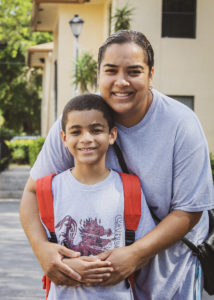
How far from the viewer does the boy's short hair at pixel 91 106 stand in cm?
282

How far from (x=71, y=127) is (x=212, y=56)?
42.5ft

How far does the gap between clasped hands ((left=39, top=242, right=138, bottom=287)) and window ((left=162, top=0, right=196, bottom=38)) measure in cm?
1303

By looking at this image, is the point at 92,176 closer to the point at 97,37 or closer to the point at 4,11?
the point at 97,37

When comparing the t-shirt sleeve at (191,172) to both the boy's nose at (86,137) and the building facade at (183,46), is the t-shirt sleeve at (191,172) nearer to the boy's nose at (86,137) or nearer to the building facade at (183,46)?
the boy's nose at (86,137)

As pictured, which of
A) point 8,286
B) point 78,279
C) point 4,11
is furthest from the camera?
point 4,11

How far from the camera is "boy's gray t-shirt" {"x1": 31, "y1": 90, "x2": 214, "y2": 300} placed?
2.75m

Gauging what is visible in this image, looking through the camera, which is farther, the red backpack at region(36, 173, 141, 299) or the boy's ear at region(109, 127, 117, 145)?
the boy's ear at region(109, 127, 117, 145)

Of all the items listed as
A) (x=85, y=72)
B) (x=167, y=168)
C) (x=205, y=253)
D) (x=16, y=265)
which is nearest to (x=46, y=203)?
(x=167, y=168)

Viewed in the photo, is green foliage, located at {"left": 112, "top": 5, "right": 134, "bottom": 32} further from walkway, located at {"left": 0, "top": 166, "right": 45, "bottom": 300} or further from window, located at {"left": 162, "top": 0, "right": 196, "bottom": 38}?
walkway, located at {"left": 0, "top": 166, "right": 45, "bottom": 300}

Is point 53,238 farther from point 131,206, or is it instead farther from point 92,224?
point 131,206

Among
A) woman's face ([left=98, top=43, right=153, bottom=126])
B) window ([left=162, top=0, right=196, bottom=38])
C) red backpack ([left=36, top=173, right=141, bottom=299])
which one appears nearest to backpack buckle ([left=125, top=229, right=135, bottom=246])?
red backpack ([left=36, top=173, right=141, bottom=299])

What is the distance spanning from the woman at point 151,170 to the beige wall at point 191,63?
479 inches

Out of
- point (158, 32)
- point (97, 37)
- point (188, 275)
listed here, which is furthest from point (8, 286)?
point (97, 37)

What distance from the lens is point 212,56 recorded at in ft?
49.7
